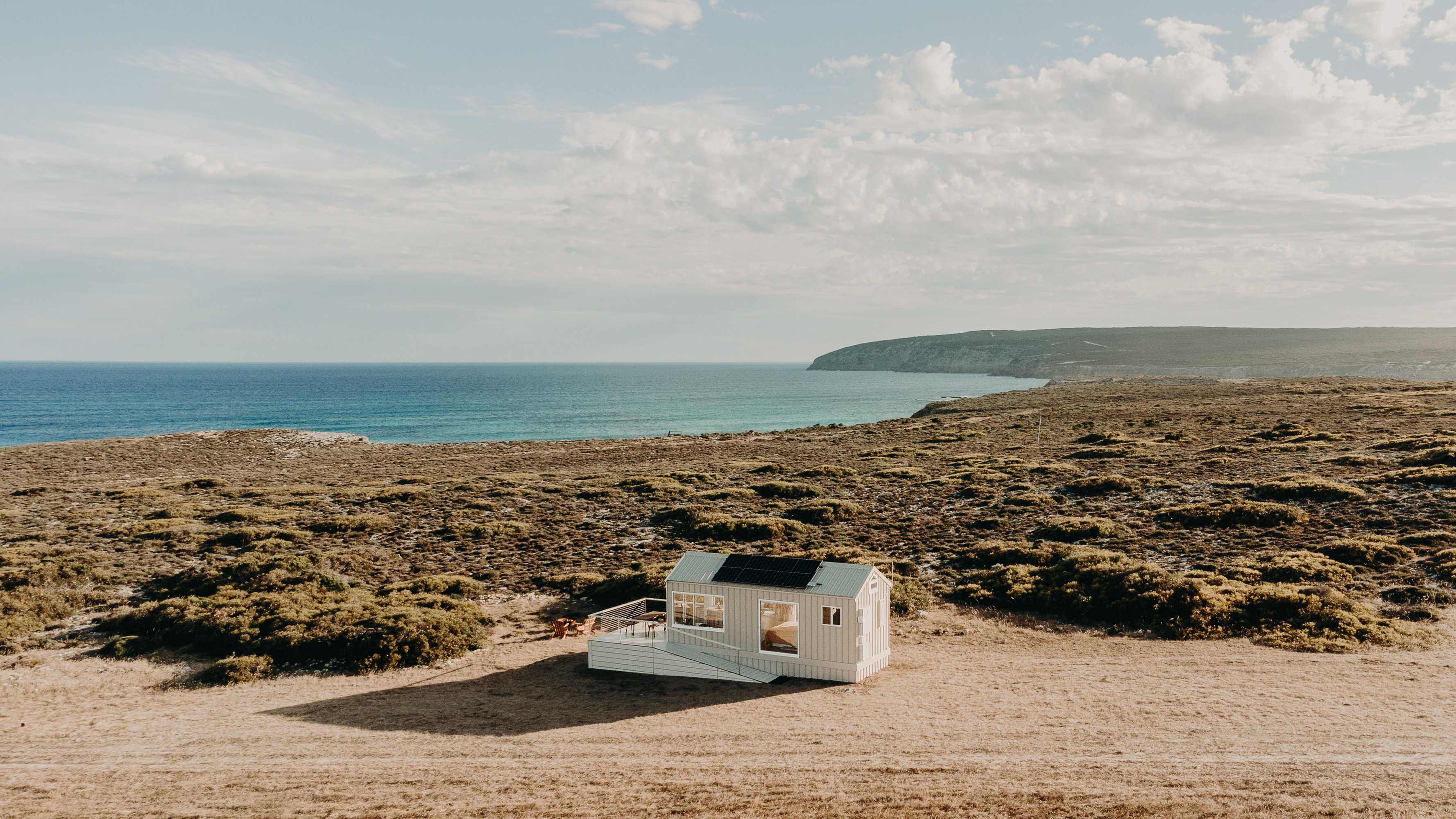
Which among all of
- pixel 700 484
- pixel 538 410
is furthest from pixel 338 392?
pixel 700 484

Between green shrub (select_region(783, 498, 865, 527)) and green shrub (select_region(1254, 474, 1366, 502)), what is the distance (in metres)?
16.6

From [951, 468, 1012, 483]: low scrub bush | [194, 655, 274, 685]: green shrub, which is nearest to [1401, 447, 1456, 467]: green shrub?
[951, 468, 1012, 483]: low scrub bush

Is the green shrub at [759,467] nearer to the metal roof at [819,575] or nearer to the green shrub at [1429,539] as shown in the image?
the metal roof at [819,575]

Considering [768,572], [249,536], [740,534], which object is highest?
[768,572]

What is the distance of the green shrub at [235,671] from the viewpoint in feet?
64.2

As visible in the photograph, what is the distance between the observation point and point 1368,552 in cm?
2634

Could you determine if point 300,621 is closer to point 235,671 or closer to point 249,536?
point 235,671

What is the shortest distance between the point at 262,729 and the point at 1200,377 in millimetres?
123517

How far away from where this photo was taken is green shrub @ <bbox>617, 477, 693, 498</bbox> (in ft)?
131

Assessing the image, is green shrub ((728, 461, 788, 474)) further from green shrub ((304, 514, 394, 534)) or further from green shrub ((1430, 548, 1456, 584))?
green shrub ((1430, 548, 1456, 584))

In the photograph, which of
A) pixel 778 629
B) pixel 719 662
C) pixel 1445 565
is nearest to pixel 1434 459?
pixel 1445 565

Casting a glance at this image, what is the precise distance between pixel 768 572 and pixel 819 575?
1277 mm

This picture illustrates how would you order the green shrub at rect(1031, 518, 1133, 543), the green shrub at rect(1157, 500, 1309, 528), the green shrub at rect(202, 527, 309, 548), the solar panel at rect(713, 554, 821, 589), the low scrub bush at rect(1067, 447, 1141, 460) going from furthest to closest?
the low scrub bush at rect(1067, 447, 1141, 460) → the green shrub at rect(202, 527, 309, 548) → the green shrub at rect(1157, 500, 1309, 528) → the green shrub at rect(1031, 518, 1133, 543) → the solar panel at rect(713, 554, 821, 589)

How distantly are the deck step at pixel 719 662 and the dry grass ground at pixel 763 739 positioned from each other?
45cm
